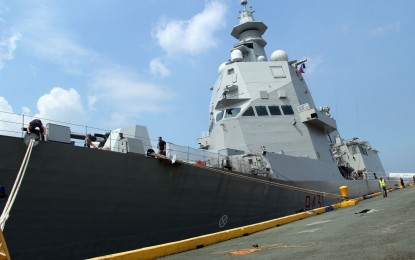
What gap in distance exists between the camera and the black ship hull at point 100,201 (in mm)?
6695

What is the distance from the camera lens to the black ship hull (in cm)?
670

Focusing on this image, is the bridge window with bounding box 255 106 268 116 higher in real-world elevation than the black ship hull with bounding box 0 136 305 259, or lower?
higher

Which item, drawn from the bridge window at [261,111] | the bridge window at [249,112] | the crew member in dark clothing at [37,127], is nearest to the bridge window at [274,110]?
the bridge window at [261,111]

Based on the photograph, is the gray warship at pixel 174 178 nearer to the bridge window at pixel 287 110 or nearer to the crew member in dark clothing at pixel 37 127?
the bridge window at pixel 287 110

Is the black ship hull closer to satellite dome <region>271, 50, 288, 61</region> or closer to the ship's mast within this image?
satellite dome <region>271, 50, 288, 61</region>

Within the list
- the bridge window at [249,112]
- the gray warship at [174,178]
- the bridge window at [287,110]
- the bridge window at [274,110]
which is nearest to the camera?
the gray warship at [174,178]

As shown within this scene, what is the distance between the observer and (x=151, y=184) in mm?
8789

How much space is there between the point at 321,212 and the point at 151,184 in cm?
754

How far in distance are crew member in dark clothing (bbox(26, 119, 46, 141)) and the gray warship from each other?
0.18 meters

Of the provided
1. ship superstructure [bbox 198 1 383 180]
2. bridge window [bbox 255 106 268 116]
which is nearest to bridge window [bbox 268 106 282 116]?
ship superstructure [bbox 198 1 383 180]

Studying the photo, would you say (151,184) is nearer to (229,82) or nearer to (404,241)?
(404,241)

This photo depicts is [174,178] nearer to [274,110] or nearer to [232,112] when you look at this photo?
[232,112]

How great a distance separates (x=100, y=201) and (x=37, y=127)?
2001 mm

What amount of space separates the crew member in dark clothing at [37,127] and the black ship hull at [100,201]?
302 mm
